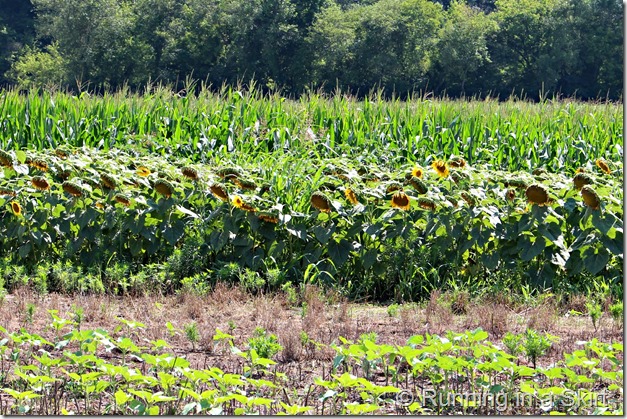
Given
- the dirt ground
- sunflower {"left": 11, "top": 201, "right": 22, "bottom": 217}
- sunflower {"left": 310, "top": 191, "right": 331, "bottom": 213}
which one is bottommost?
the dirt ground

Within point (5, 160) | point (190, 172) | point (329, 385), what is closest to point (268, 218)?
point (190, 172)

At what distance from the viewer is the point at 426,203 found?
18.7 feet

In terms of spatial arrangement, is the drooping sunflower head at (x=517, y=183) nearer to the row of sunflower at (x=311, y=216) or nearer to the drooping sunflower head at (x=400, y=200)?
the row of sunflower at (x=311, y=216)

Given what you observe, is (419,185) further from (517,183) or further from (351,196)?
(517,183)

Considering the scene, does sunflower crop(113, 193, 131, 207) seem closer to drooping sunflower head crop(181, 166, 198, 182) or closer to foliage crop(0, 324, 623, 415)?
drooping sunflower head crop(181, 166, 198, 182)

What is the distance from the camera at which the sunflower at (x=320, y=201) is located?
573 centimetres

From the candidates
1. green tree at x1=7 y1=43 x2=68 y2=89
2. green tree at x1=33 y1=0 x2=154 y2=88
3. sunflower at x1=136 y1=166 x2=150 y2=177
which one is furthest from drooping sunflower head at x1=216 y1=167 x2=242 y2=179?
green tree at x1=7 y1=43 x2=68 y2=89

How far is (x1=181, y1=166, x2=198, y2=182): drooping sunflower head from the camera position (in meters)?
5.98

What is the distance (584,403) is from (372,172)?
315cm

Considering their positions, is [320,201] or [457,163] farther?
[457,163]

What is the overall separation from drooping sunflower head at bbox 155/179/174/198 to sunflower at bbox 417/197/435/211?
164cm

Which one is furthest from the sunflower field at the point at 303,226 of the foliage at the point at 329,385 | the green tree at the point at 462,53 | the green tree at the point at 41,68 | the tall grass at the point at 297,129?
the green tree at the point at 462,53

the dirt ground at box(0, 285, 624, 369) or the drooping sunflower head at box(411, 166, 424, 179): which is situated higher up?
the drooping sunflower head at box(411, 166, 424, 179)

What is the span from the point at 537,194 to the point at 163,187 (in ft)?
7.90
